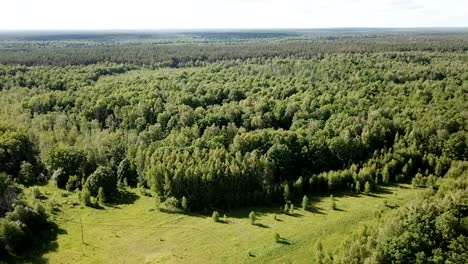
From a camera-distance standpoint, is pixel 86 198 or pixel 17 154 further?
pixel 17 154

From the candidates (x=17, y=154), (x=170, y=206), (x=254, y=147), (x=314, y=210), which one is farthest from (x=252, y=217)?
(x=17, y=154)

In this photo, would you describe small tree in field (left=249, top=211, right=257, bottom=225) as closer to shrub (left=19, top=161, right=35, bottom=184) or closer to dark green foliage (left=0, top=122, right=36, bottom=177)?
shrub (left=19, top=161, right=35, bottom=184)

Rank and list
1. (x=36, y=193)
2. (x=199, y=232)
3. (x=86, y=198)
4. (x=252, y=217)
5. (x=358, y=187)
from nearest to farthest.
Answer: (x=199, y=232), (x=252, y=217), (x=86, y=198), (x=36, y=193), (x=358, y=187)

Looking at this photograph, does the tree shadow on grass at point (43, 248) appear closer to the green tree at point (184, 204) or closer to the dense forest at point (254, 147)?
the dense forest at point (254, 147)

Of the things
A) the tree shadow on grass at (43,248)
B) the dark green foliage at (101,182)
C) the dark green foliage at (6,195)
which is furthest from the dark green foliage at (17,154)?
the tree shadow on grass at (43,248)

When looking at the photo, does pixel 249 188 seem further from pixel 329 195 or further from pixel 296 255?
pixel 296 255

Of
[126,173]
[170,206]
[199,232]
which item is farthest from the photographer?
[126,173]

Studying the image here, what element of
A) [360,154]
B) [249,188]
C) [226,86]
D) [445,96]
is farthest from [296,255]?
[226,86]

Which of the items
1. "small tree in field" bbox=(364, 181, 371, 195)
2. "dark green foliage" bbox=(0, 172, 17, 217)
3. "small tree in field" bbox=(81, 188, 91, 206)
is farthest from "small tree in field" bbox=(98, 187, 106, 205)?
"small tree in field" bbox=(364, 181, 371, 195)

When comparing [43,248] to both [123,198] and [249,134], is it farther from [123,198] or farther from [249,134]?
[249,134]
